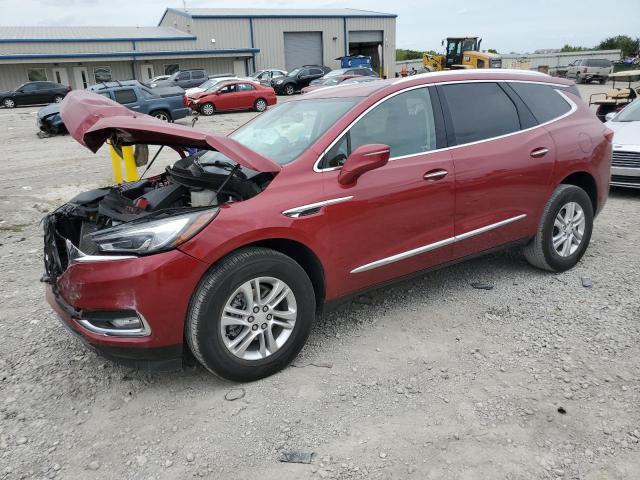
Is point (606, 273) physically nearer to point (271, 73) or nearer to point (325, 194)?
point (325, 194)

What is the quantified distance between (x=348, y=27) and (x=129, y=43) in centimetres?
1931

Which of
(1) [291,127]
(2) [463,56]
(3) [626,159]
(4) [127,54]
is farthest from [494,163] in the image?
(4) [127,54]

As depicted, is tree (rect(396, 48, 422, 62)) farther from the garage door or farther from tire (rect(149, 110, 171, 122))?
tire (rect(149, 110, 171, 122))

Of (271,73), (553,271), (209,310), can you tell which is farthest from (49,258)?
(271,73)

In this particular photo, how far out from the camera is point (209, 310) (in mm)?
2859

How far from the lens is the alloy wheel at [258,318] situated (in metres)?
2.99

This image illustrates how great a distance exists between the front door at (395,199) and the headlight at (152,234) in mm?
846

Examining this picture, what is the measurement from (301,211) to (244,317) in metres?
0.71

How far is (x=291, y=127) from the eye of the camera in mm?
3838

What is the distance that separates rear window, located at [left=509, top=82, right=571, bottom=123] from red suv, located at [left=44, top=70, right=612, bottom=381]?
1 centimetres

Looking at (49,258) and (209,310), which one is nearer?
(209,310)

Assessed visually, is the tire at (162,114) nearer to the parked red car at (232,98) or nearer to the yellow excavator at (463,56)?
the parked red car at (232,98)

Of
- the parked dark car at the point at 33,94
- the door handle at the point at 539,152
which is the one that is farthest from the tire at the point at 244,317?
the parked dark car at the point at 33,94

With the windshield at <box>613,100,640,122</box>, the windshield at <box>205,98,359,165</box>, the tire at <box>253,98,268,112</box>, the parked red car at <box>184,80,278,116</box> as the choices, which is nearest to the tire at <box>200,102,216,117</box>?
the parked red car at <box>184,80,278,116</box>
